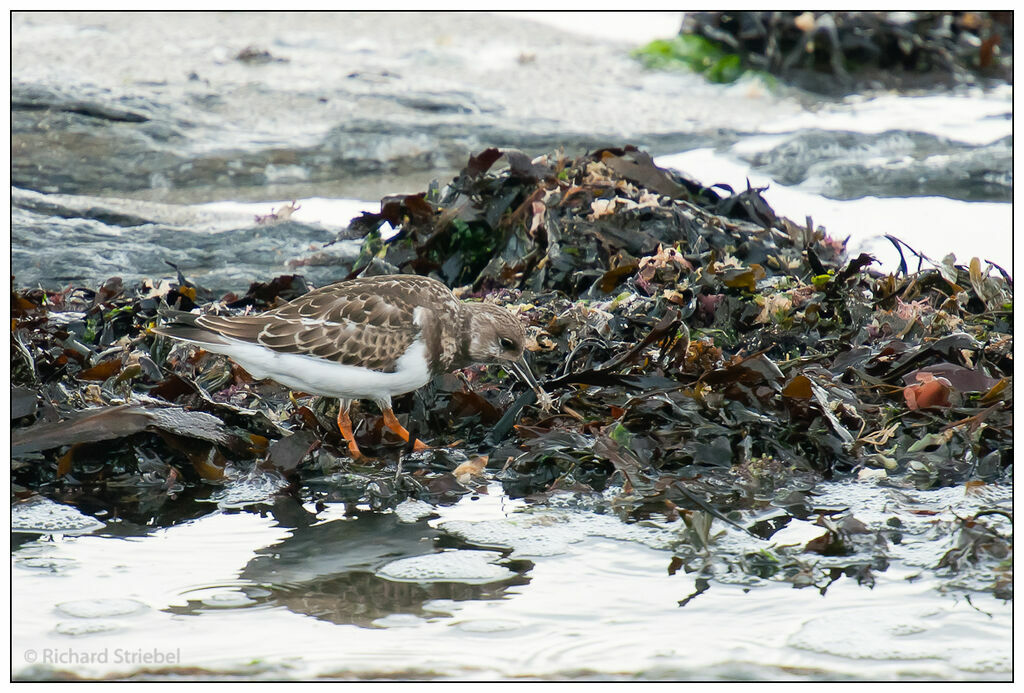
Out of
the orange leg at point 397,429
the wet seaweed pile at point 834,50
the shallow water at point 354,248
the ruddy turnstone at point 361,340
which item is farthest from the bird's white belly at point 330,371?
the wet seaweed pile at point 834,50

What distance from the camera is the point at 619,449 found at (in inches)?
161

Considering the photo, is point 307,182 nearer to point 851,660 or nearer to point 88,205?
point 88,205

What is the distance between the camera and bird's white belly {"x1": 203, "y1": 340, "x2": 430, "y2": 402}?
14.3ft

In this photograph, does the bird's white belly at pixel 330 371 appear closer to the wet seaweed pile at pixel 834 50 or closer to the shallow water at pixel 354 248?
the shallow water at pixel 354 248

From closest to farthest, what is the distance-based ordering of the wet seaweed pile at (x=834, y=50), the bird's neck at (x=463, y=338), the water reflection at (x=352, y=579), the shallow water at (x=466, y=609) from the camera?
1. the shallow water at (x=466, y=609)
2. the water reflection at (x=352, y=579)
3. the bird's neck at (x=463, y=338)
4. the wet seaweed pile at (x=834, y=50)

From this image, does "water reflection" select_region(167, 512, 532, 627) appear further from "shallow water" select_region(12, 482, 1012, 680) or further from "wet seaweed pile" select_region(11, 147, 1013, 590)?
"wet seaweed pile" select_region(11, 147, 1013, 590)

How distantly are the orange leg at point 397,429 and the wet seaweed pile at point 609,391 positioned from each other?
0.12 feet

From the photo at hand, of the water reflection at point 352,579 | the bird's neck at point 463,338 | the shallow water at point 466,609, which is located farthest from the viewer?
the bird's neck at point 463,338

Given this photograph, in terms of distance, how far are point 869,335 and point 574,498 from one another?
5.43 ft

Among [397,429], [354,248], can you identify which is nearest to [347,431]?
[397,429]

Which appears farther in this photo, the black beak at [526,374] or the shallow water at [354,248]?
the black beak at [526,374]

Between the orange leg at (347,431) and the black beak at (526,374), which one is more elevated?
the black beak at (526,374)

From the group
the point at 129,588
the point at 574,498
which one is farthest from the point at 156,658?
the point at 574,498

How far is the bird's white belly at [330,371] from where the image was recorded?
4.36 metres
